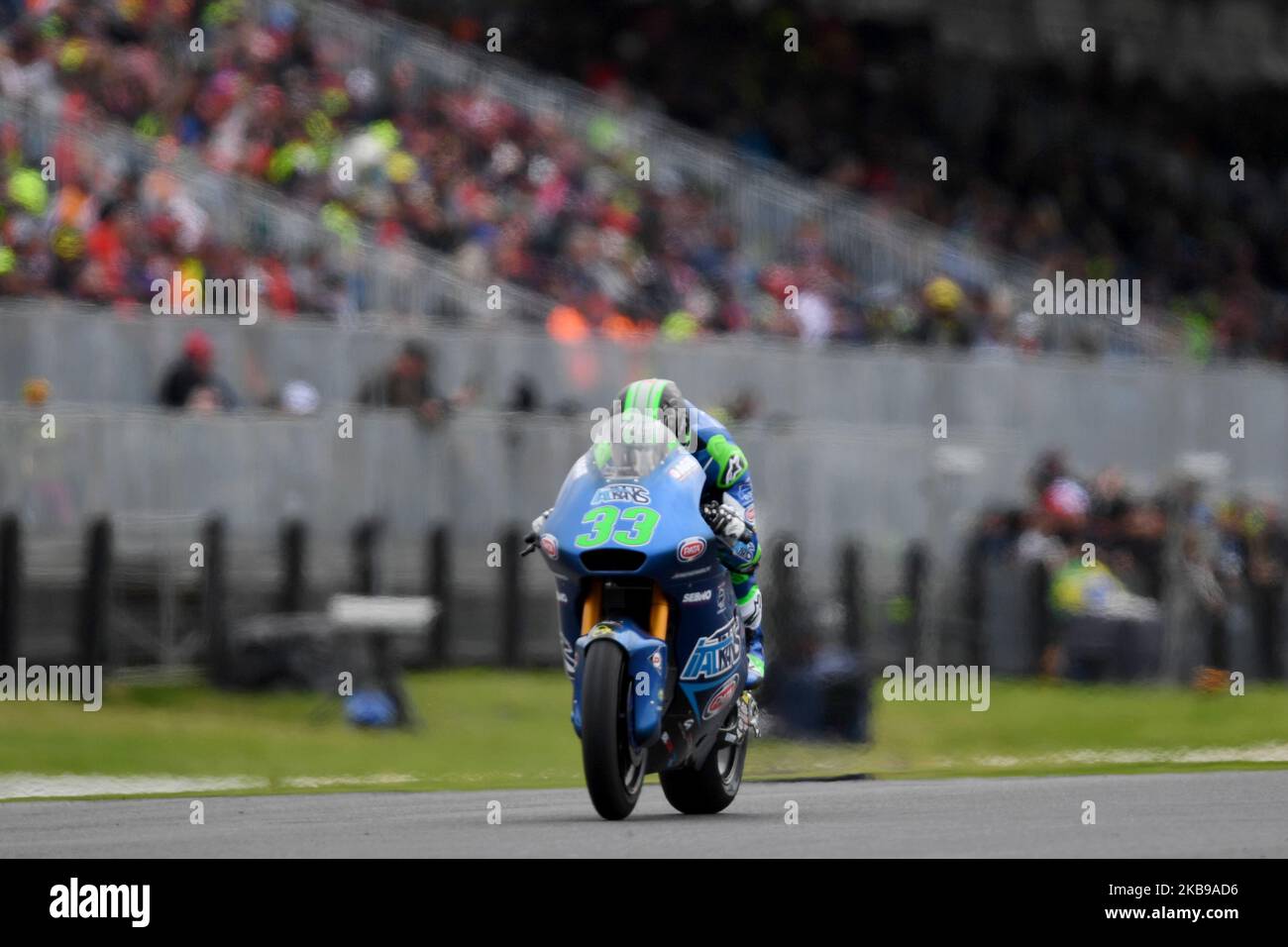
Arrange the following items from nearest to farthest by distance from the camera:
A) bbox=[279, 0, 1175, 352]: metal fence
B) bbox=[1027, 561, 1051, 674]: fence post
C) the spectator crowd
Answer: the spectator crowd < bbox=[1027, 561, 1051, 674]: fence post < bbox=[279, 0, 1175, 352]: metal fence

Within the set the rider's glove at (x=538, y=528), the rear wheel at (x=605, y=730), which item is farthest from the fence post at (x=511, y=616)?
the rear wheel at (x=605, y=730)

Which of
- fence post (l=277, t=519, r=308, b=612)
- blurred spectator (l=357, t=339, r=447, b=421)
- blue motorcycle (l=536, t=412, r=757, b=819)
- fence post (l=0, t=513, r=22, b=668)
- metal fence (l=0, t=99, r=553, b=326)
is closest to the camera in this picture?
blue motorcycle (l=536, t=412, r=757, b=819)

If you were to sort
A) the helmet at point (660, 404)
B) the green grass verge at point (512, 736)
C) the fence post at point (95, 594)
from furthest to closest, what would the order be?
the fence post at point (95, 594), the green grass verge at point (512, 736), the helmet at point (660, 404)

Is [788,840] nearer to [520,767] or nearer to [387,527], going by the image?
[520,767]

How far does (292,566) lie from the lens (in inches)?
782

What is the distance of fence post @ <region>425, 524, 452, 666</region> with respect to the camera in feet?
67.6

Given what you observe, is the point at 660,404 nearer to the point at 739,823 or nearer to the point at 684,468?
the point at 684,468

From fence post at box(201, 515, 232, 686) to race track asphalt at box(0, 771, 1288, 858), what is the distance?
6516mm

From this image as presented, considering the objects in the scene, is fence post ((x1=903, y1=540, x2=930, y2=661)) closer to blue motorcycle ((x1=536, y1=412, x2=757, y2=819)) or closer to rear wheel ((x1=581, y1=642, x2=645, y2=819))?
blue motorcycle ((x1=536, y1=412, x2=757, y2=819))

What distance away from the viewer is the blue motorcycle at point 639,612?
10531 millimetres

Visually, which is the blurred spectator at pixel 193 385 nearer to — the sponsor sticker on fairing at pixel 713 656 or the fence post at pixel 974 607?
the fence post at pixel 974 607

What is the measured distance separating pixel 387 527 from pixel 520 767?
13.4 feet

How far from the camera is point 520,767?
17.4 meters

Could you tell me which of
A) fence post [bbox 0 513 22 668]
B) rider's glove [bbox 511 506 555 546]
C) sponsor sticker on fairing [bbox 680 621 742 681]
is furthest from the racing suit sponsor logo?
fence post [bbox 0 513 22 668]
